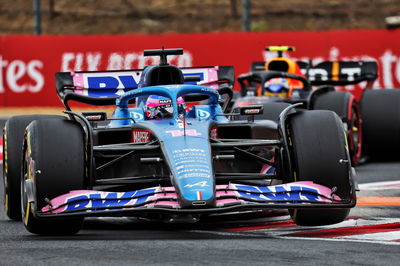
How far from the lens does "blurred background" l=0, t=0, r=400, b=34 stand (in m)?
32.6

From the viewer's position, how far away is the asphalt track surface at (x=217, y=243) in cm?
717

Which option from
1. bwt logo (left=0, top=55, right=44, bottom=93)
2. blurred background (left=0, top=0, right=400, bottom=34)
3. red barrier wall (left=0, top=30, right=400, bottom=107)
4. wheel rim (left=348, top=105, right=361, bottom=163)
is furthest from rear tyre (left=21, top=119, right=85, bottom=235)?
blurred background (left=0, top=0, right=400, bottom=34)

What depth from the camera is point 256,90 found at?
17.7 meters

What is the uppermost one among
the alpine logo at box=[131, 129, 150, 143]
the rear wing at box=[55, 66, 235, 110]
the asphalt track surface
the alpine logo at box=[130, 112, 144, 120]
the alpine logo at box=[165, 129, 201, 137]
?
the rear wing at box=[55, 66, 235, 110]

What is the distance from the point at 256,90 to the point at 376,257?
1053 centimetres

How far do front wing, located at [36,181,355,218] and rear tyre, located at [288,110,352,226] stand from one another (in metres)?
0.25

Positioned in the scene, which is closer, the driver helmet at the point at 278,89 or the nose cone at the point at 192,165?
the nose cone at the point at 192,165

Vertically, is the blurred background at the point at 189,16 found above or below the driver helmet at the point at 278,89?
above

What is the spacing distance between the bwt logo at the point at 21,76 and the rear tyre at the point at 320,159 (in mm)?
13589

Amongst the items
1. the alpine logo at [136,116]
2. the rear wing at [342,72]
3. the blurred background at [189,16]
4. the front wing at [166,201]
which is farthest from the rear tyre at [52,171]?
the blurred background at [189,16]

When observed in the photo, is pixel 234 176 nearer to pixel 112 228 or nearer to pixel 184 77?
pixel 112 228

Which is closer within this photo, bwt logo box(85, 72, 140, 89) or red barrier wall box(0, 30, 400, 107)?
bwt logo box(85, 72, 140, 89)

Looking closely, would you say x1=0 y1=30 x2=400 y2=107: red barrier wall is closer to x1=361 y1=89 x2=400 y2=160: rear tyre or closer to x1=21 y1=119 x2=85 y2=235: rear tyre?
x1=361 y1=89 x2=400 y2=160: rear tyre

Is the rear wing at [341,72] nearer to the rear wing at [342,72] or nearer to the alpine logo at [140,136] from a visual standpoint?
the rear wing at [342,72]
